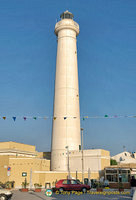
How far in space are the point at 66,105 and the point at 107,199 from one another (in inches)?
1113

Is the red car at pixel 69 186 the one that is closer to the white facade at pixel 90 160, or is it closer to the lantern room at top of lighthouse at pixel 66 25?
the white facade at pixel 90 160

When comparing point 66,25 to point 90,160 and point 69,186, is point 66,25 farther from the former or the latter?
point 69,186

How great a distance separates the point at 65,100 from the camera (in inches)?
1863

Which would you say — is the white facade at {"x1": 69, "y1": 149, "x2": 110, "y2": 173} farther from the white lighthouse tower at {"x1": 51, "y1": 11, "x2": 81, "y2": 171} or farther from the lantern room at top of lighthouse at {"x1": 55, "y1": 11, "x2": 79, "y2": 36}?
the lantern room at top of lighthouse at {"x1": 55, "y1": 11, "x2": 79, "y2": 36}

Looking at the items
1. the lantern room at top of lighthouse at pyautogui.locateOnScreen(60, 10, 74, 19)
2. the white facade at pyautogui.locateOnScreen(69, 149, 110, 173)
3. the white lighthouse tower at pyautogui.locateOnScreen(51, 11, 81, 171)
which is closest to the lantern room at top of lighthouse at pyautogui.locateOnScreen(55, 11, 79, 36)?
the white lighthouse tower at pyautogui.locateOnScreen(51, 11, 81, 171)

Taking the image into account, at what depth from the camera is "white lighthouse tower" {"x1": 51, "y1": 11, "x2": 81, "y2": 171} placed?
4597 centimetres

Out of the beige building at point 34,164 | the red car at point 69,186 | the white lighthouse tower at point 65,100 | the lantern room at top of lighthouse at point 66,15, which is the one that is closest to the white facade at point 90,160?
the beige building at point 34,164

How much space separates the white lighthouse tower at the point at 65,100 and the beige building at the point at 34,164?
2.14 metres

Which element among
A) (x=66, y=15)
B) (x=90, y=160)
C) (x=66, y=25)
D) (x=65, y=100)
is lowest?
(x=90, y=160)

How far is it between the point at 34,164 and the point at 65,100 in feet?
45.9

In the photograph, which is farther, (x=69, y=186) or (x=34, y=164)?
(x=34, y=164)

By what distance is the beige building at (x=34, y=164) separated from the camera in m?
36.8

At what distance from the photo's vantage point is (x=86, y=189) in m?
26.5

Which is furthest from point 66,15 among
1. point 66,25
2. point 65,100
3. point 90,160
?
point 90,160
